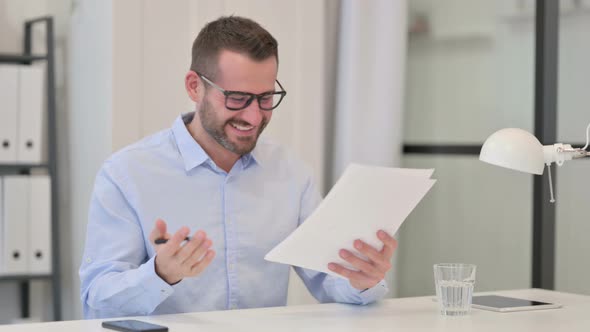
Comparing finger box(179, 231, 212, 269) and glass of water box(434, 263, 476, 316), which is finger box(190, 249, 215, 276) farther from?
glass of water box(434, 263, 476, 316)

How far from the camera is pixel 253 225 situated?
2.33 metres

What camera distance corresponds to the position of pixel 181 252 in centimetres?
183

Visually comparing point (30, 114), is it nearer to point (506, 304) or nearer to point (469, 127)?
point (469, 127)

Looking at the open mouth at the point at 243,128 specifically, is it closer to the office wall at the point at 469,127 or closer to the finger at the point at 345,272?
the finger at the point at 345,272

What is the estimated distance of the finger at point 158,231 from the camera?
181cm

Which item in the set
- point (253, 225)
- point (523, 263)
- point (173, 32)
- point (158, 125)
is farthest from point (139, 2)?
point (523, 263)

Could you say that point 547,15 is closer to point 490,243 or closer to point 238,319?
point 490,243

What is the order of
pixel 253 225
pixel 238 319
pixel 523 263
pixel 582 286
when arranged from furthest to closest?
pixel 523 263
pixel 582 286
pixel 253 225
pixel 238 319

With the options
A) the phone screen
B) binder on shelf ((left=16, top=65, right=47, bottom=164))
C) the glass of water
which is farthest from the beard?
binder on shelf ((left=16, top=65, right=47, bottom=164))

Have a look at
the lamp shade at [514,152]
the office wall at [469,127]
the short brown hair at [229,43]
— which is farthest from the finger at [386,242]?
the office wall at [469,127]

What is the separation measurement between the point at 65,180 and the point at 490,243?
1753mm

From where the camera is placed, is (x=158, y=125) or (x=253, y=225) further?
(x=158, y=125)

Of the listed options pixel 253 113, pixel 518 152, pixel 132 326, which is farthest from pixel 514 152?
pixel 132 326

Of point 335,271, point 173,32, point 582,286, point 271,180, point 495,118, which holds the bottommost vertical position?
point 582,286
